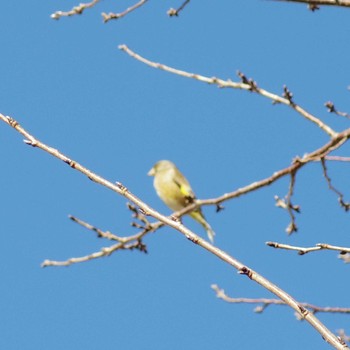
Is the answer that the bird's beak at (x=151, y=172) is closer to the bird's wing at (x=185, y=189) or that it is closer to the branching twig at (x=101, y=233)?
the bird's wing at (x=185, y=189)

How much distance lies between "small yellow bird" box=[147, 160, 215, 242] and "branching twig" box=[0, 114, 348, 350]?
5310mm

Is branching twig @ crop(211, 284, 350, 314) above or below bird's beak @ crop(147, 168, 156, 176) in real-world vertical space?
below

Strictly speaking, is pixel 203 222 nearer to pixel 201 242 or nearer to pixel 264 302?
pixel 264 302

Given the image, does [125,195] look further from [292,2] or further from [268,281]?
[292,2]

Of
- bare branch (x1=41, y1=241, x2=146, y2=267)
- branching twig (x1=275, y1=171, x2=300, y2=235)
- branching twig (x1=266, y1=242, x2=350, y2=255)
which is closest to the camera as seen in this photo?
branching twig (x1=266, y1=242, x2=350, y2=255)

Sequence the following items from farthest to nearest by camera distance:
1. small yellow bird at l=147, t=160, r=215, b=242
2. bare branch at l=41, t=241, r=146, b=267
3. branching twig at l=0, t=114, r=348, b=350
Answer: small yellow bird at l=147, t=160, r=215, b=242 < bare branch at l=41, t=241, r=146, b=267 < branching twig at l=0, t=114, r=348, b=350

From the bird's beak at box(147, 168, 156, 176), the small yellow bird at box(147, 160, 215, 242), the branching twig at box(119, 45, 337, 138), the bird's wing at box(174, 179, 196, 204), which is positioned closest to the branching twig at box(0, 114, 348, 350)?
the branching twig at box(119, 45, 337, 138)

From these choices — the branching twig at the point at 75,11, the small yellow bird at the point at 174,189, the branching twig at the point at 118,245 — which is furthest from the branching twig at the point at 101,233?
the small yellow bird at the point at 174,189

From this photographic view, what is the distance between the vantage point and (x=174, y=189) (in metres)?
8.15

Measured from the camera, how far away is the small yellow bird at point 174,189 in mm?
8039

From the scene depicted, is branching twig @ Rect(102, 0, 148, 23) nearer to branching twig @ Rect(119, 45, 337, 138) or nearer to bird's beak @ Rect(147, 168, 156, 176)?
branching twig @ Rect(119, 45, 337, 138)

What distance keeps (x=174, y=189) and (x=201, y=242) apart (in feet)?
19.6

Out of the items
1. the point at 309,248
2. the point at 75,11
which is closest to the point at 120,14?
the point at 75,11

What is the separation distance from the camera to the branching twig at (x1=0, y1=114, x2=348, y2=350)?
198 centimetres
